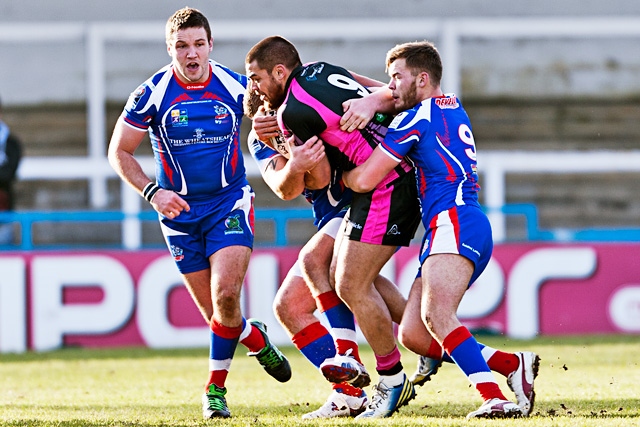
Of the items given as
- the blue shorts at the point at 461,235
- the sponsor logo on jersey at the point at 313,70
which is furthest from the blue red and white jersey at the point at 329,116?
the blue shorts at the point at 461,235

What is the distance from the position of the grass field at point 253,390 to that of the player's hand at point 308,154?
1311 mm

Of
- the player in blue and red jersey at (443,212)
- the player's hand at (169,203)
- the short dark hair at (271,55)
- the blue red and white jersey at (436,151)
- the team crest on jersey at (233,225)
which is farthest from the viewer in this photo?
the team crest on jersey at (233,225)

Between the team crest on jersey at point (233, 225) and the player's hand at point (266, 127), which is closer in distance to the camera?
the player's hand at point (266, 127)

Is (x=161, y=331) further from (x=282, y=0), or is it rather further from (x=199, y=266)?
(x=282, y=0)

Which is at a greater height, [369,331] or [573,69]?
[573,69]

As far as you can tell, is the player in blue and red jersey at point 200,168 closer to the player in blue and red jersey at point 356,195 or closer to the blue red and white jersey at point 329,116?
the player in blue and red jersey at point 356,195

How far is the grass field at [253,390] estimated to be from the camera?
6215mm

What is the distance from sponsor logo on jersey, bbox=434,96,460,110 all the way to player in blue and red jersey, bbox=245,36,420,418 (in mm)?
354

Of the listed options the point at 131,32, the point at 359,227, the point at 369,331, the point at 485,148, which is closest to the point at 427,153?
the point at 359,227

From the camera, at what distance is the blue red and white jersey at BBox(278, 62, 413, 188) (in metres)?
6.22

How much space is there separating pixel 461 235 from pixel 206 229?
5.44ft

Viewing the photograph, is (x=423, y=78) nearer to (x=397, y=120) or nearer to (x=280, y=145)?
(x=397, y=120)

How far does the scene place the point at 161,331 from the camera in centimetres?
1188

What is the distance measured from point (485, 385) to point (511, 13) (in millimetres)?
13111
